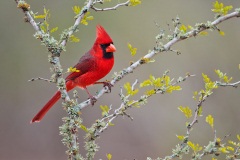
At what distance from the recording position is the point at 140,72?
29.5 feet

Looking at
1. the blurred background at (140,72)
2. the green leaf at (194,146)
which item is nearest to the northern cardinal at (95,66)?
the green leaf at (194,146)

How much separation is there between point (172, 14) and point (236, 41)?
1172 mm

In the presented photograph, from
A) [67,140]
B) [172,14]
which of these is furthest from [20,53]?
[67,140]

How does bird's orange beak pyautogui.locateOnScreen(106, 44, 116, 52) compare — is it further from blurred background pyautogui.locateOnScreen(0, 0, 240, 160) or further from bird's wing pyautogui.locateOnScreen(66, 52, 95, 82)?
blurred background pyautogui.locateOnScreen(0, 0, 240, 160)

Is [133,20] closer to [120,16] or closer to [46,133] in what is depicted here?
[120,16]

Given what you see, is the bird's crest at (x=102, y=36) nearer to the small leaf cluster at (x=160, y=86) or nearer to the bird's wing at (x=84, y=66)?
the bird's wing at (x=84, y=66)

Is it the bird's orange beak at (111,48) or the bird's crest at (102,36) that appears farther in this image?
the bird's orange beak at (111,48)

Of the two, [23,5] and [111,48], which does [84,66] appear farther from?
[23,5]

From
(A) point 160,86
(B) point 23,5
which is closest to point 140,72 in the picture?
(A) point 160,86

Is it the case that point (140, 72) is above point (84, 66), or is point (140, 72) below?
above

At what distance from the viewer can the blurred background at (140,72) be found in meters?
9.23

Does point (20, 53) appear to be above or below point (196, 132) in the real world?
above

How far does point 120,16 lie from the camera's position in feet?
32.3

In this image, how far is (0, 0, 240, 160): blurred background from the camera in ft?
30.3
